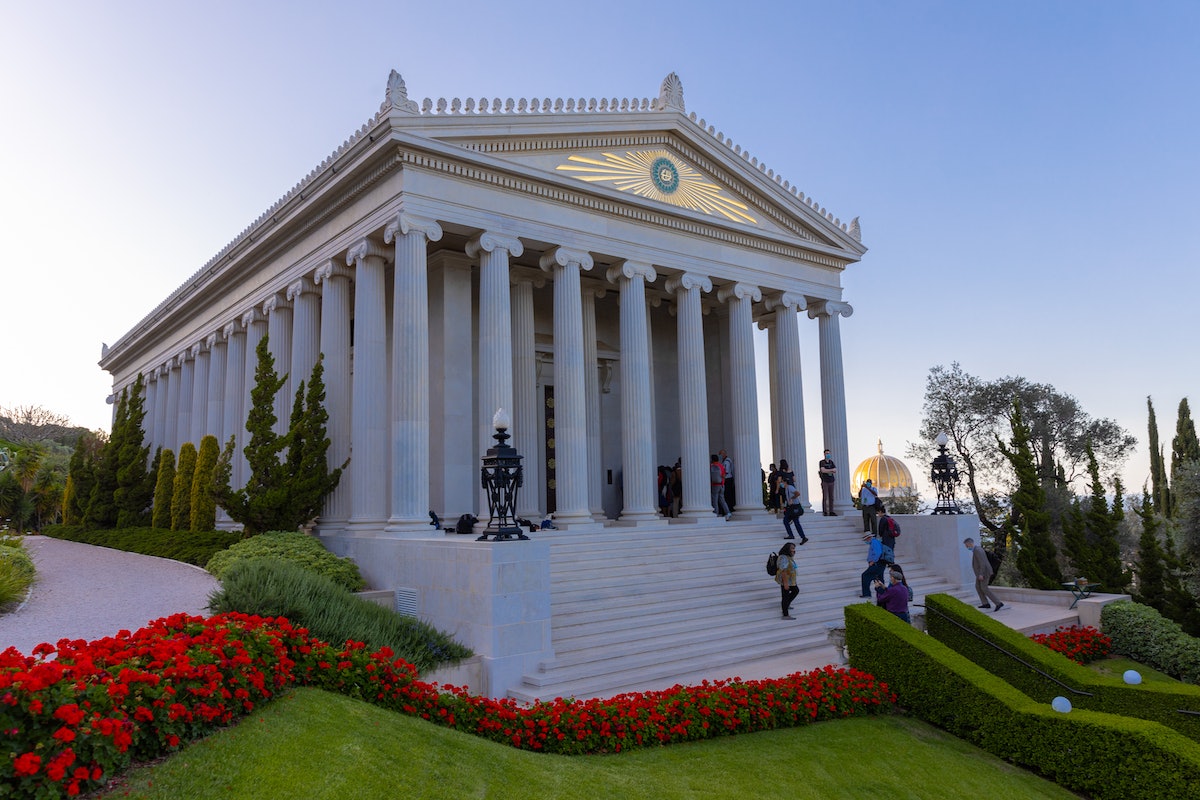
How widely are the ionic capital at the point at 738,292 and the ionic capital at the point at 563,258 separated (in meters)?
5.02

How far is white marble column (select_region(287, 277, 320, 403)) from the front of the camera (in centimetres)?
2178

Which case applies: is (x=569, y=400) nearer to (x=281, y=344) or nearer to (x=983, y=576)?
(x=281, y=344)

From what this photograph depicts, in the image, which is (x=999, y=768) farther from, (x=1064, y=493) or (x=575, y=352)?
(x=1064, y=493)

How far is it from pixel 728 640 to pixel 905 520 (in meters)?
8.89

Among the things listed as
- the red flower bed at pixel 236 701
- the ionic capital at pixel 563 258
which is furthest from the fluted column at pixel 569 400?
the red flower bed at pixel 236 701

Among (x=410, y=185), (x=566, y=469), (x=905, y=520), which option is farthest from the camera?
(x=905, y=520)

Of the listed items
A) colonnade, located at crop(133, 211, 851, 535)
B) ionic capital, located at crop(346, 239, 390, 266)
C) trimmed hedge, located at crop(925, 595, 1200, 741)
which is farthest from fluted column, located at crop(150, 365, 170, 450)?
trimmed hedge, located at crop(925, 595, 1200, 741)

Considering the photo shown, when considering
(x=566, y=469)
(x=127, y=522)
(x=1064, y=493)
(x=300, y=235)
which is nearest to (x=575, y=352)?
(x=566, y=469)

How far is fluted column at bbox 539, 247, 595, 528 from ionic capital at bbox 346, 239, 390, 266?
3.95 metres

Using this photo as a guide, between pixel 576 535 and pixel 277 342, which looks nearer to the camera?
pixel 576 535

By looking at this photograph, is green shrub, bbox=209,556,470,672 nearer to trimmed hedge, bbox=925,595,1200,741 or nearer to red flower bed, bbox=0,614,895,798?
red flower bed, bbox=0,614,895,798

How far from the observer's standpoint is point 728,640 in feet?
46.0

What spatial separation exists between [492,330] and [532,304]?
14.2 feet

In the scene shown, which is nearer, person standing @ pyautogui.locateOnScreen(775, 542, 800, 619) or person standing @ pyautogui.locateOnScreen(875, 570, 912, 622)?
person standing @ pyautogui.locateOnScreen(875, 570, 912, 622)
